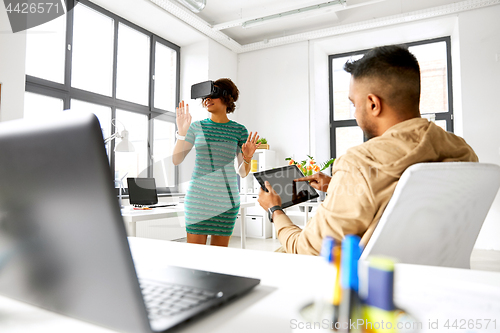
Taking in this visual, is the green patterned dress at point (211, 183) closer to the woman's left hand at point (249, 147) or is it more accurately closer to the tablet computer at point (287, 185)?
the woman's left hand at point (249, 147)

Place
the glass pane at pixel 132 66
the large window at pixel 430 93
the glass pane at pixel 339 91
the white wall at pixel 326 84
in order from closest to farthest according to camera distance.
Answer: the white wall at pixel 326 84, the glass pane at pixel 132 66, the large window at pixel 430 93, the glass pane at pixel 339 91

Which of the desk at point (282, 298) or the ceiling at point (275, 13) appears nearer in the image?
the desk at point (282, 298)

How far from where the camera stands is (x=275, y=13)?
4.84 m

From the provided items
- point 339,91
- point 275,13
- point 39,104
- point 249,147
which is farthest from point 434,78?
point 39,104

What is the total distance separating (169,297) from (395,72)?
0.98 metres

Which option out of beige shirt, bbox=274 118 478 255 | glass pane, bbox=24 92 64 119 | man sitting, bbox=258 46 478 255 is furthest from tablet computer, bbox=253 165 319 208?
glass pane, bbox=24 92 64 119

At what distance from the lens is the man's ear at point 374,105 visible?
3.48 feet

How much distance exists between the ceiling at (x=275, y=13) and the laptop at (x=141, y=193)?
110 inches

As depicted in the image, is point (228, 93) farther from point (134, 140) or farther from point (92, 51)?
point (92, 51)

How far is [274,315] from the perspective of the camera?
0.38 metres

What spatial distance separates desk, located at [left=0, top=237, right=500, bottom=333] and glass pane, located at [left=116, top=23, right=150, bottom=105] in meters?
4.76

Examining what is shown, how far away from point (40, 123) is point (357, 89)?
0.99m

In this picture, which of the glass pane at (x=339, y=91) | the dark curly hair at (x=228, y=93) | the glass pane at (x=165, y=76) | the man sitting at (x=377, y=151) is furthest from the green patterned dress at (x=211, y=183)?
the glass pane at (x=339, y=91)

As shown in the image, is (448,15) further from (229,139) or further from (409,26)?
(229,139)
